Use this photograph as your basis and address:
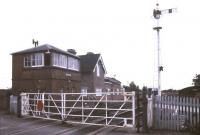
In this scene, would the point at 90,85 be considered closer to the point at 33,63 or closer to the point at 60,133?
the point at 33,63

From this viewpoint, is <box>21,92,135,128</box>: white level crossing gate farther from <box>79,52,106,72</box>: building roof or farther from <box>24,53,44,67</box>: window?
<box>79,52,106,72</box>: building roof

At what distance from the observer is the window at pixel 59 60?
2941cm

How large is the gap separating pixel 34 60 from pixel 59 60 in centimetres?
255

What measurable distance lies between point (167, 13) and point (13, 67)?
1716 cm

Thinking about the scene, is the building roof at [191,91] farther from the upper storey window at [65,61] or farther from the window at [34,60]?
the window at [34,60]

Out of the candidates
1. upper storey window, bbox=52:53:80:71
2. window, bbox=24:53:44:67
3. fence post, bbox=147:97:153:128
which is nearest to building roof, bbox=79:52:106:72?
upper storey window, bbox=52:53:80:71

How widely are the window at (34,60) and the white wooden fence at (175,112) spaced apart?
716 inches

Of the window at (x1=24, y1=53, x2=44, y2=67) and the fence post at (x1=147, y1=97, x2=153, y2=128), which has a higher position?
the window at (x1=24, y1=53, x2=44, y2=67)

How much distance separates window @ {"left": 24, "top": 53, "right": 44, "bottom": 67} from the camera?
2904cm

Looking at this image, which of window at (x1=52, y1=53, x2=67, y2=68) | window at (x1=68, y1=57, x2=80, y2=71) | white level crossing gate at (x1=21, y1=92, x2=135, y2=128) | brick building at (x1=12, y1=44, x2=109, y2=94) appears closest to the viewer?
white level crossing gate at (x1=21, y1=92, x2=135, y2=128)

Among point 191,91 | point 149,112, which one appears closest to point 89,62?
point 191,91

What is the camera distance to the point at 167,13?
2858cm

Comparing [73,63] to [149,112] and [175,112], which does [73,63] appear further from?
[175,112]

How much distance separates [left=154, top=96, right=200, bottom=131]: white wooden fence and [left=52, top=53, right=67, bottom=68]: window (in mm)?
17921
